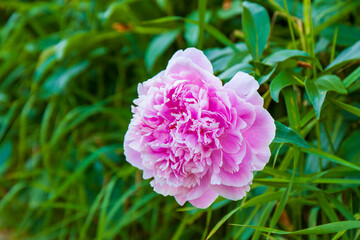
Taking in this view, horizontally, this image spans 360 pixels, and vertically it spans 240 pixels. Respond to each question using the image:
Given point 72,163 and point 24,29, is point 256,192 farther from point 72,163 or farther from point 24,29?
point 24,29

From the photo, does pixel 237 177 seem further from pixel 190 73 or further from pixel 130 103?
pixel 130 103

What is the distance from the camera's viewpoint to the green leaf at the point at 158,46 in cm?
89

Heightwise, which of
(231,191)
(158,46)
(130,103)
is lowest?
(130,103)

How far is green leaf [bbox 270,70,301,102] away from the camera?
1.64ft

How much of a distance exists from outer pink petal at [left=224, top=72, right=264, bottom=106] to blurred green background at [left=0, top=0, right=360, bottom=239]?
0.23 ft

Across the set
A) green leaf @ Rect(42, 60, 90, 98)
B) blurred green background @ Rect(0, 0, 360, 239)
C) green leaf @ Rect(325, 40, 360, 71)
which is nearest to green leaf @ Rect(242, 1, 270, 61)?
blurred green background @ Rect(0, 0, 360, 239)

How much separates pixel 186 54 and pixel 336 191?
30 centimetres

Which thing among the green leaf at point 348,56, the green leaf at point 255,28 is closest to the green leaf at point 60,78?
the green leaf at point 255,28

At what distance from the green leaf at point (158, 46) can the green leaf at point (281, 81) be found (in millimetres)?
386

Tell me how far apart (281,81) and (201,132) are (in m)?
0.15

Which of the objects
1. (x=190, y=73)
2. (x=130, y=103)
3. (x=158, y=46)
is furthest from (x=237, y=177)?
(x=130, y=103)

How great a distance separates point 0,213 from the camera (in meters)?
1.22

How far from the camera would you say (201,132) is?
431mm

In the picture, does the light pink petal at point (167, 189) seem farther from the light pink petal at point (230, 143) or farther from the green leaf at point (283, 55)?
the green leaf at point (283, 55)
